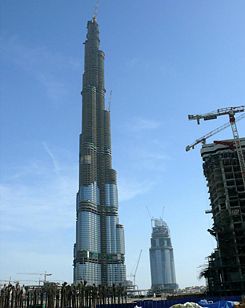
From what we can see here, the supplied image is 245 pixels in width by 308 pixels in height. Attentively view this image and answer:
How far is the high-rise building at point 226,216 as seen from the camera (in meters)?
148

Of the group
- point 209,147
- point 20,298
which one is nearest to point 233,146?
point 209,147

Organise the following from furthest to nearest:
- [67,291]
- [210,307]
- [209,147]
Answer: [209,147]
[67,291]
[210,307]

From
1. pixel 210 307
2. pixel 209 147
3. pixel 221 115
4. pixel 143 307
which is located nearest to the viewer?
pixel 210 307

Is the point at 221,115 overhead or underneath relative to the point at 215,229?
overhead

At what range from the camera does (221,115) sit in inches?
6909

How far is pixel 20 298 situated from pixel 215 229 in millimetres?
89943

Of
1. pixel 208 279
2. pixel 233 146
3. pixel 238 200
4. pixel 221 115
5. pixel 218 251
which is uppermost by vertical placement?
pixel 221 115

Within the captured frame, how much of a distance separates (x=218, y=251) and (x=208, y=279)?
1654 cm

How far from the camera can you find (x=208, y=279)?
16788 centimetres

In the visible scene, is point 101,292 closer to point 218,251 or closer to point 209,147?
point 218,251

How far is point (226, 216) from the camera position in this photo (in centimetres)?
15888

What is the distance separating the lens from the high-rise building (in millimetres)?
148000

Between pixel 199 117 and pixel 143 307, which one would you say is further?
pixel 199 117

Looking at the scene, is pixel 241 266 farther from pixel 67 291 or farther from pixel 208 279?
pixel 67 291
